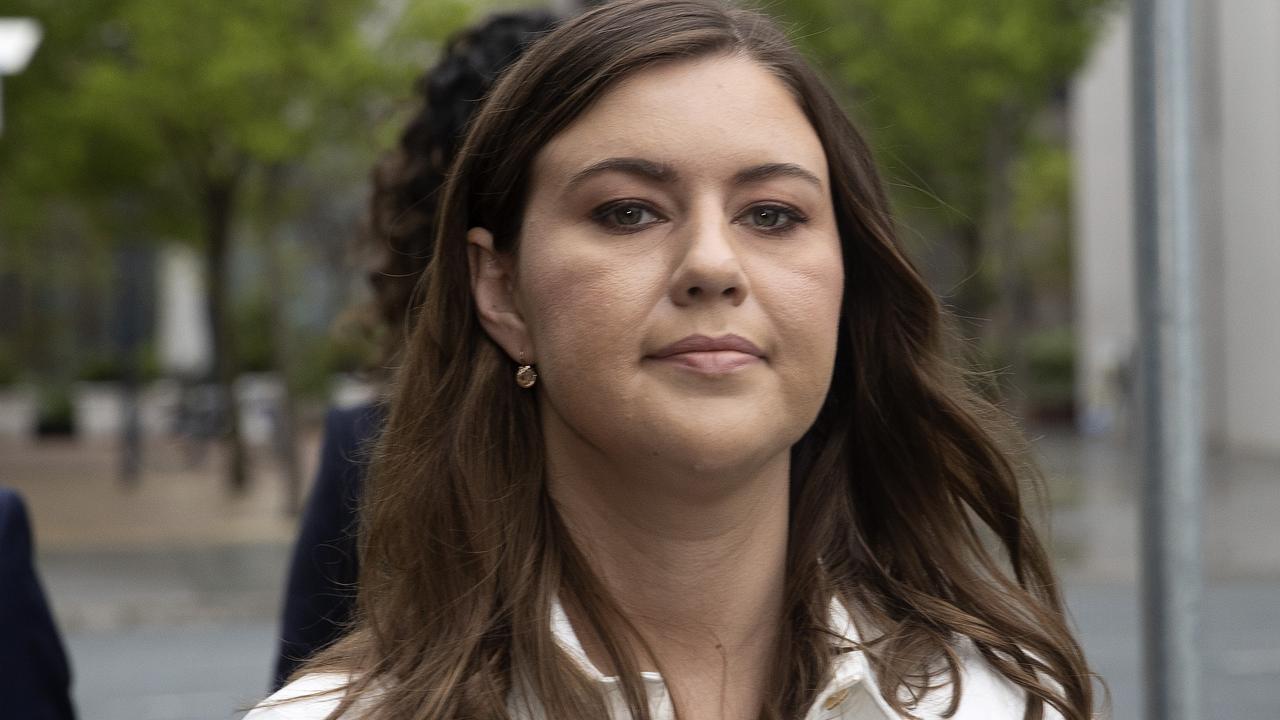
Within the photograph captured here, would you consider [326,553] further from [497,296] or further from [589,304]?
[589,304]

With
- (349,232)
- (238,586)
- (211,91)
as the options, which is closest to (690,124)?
(238,586)

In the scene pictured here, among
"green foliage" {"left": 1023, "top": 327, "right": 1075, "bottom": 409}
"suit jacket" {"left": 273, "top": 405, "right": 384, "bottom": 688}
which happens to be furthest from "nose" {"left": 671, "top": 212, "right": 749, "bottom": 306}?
"green foliage" {"left": 1023, "top": 327, "right": 1075, "bottom": 409}

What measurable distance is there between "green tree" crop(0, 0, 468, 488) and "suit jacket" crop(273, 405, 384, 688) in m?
15.9

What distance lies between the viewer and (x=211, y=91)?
19.1 metres

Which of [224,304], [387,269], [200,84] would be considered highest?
[200,84]

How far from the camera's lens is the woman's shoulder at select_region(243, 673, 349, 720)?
184 cm

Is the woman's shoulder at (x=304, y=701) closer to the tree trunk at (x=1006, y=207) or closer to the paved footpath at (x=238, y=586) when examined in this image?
the paved footpath at (x=238, y=586)

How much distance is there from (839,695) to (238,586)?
1293 centimetres

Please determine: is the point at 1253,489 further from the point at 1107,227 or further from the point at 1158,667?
the point at 1158,667

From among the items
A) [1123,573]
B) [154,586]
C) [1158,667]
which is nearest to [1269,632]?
[1123,573]

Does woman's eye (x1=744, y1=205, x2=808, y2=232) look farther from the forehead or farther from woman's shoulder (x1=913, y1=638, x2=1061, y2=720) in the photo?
woman's shoulder (x1=913, y1=638, x2=1061, y2=720)

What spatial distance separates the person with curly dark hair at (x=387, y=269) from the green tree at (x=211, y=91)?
15453mm

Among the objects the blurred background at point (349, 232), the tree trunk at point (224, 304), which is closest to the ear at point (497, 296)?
the blurred background at point (349, 232)

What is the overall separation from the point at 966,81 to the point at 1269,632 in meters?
10.8
